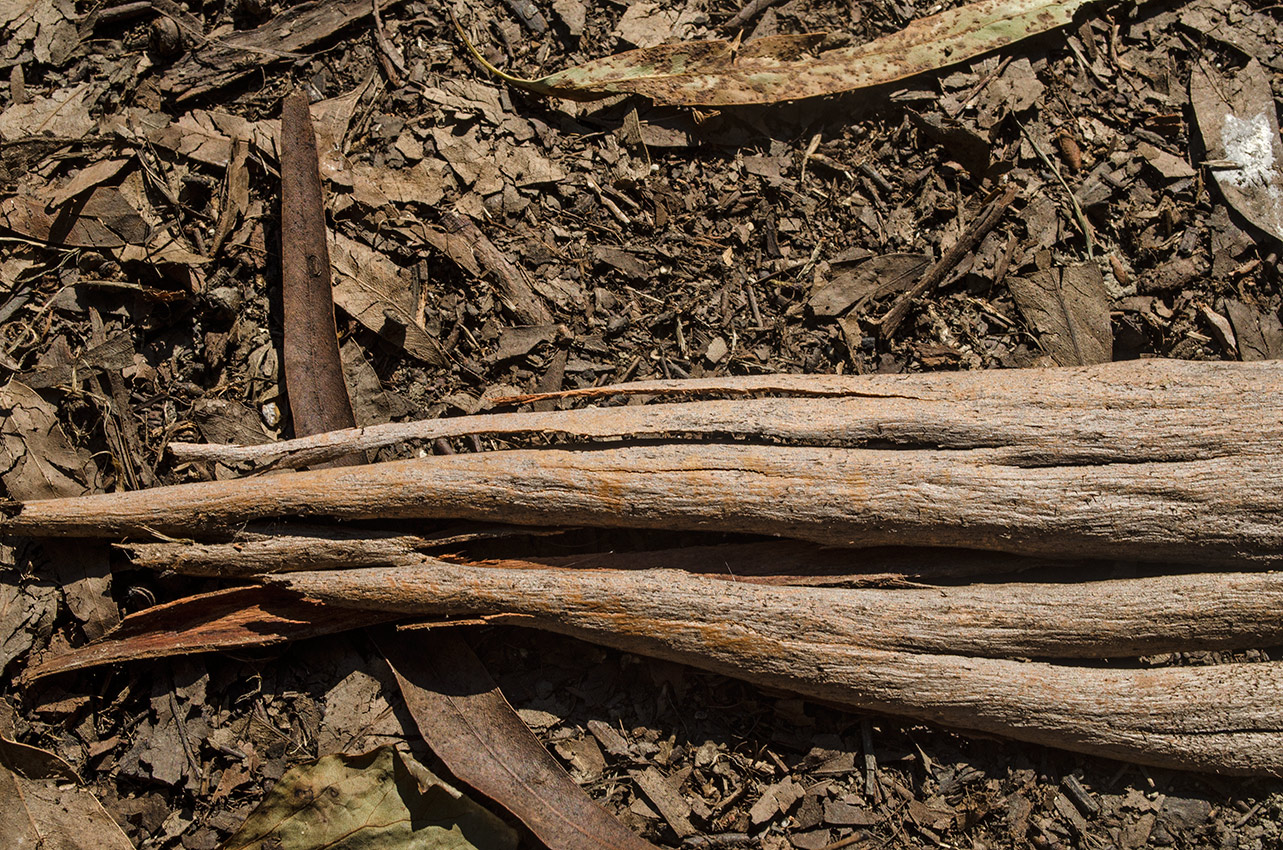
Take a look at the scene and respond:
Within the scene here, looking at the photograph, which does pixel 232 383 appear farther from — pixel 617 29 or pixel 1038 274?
pixel 1038 274

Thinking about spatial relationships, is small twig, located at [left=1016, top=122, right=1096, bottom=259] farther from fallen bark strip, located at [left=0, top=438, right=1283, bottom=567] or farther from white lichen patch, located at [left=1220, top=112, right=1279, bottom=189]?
fallen bark strip, located at [left=0, top=438, right=1283, bottom=567]

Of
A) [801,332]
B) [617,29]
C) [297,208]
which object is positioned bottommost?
[801,332]

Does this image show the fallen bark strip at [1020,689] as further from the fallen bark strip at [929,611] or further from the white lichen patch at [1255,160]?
the white lichen patch at [1255,160]

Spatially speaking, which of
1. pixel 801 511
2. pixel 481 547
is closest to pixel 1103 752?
pixel 801 511

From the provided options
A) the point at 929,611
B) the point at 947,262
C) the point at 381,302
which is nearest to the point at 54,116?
the point at 381,302

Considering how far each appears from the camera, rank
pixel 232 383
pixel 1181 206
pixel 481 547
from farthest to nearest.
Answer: pixel 1181 206 < pixel 232 383 < pixel 481 547

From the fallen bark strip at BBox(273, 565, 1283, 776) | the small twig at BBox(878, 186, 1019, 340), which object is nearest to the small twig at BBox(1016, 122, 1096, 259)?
the small twig at BBox(878, 186, 1019, 340)
